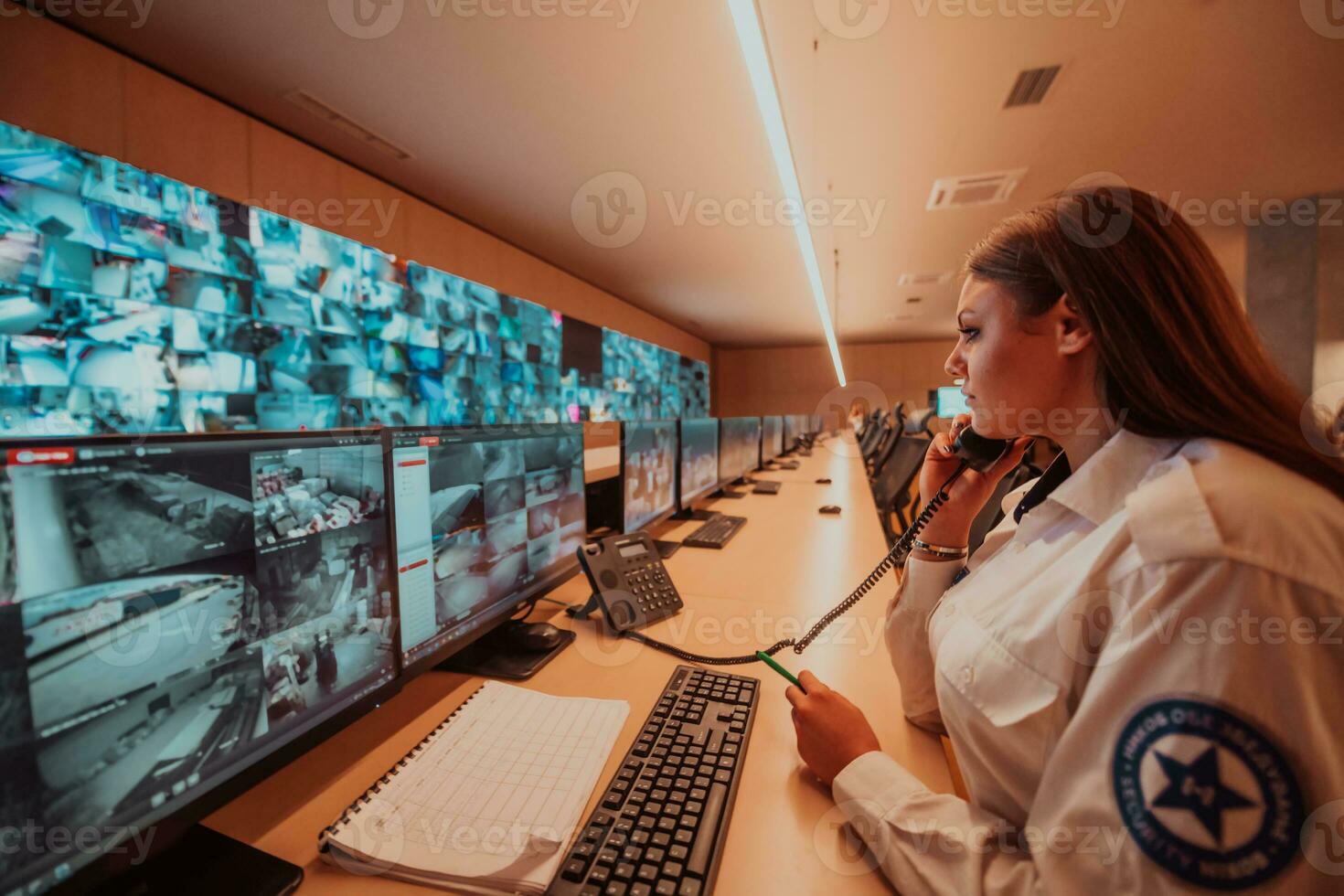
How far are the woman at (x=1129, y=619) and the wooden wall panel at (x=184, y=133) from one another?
12.5ft

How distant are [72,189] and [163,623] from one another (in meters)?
3.07

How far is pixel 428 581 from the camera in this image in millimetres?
837

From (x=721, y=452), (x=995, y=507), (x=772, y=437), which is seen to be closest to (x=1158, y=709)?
(x=995, y=507)

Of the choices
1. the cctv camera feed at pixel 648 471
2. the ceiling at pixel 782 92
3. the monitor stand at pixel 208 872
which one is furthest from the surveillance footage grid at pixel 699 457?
the ceiling at pixel 782 92

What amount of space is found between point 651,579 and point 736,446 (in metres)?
1.89

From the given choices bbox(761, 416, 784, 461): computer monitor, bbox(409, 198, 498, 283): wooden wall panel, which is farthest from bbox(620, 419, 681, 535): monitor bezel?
bbox(409, 198, 498, 283): wooden wall panel

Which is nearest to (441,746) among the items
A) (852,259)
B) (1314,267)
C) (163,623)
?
(163,623)

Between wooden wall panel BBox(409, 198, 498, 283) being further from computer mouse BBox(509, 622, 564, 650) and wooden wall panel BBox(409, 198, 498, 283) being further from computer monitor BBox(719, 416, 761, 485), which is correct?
computer mouse BBox(509, 622, 564, 650)

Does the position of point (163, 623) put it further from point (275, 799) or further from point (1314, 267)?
point (1314, 267)

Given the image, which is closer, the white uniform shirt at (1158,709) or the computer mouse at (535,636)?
the white uniform shirt at (1158,709)

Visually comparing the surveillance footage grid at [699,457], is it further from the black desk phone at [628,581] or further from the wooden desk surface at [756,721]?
the black desk phone at [628,581]

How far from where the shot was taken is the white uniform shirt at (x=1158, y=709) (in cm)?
43

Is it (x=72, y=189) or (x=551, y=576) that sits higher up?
(x=72, y=189)

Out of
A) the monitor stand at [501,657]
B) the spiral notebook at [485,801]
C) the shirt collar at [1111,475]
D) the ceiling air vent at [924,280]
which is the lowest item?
the monitor stand at [501,657]
